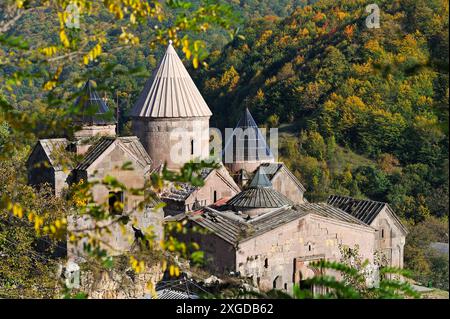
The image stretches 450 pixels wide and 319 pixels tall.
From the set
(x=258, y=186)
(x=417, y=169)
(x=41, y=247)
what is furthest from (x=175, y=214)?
(x=417, y=169)

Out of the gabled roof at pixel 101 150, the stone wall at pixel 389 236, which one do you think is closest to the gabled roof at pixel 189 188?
the gabled roof at pixel 101 150

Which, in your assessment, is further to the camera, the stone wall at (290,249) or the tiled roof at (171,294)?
the stone wall at (290,249)

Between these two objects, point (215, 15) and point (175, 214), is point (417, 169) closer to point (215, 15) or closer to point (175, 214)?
point (175, 214)

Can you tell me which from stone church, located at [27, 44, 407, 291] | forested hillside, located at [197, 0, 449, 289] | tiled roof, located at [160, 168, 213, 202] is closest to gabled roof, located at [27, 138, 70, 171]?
stone church, located at [27, 44, 407, 291]

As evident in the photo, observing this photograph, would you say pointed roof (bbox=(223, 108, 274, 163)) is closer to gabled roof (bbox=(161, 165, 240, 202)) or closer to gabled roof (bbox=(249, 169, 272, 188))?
gabled roof (bbox=(161, 165, 240, 202))

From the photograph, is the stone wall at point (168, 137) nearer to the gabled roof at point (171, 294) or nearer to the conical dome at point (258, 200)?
the conical dome at point (258, 200)

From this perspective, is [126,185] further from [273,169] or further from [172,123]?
[273,169]

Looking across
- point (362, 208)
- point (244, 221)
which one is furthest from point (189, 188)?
point (362, 208)
